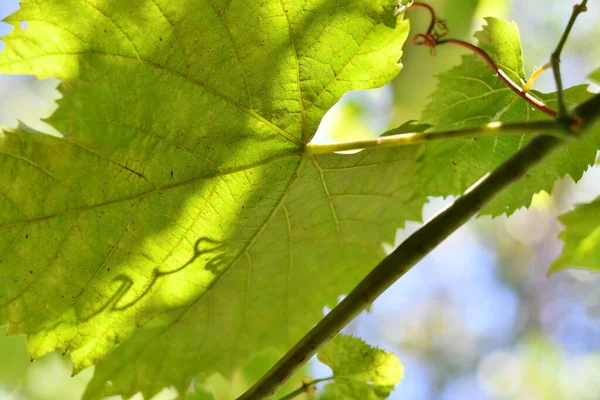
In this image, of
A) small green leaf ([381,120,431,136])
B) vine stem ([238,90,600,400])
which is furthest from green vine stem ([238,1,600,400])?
small green leaf ([381,120,431,136])

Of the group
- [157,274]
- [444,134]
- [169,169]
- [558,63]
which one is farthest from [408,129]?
[157,274]

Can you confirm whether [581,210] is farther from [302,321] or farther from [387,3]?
[302,321]

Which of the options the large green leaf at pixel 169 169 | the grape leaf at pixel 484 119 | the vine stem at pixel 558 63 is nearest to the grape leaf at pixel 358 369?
the large green leaf at pixel 169 169

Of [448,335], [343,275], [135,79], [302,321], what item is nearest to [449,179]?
[343,275]

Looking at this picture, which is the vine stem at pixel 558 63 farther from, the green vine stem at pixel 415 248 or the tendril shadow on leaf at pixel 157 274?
the tendril shadow on leaf at pixel 157 274

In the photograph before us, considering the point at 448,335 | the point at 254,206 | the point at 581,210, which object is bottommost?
the point at 581,210
